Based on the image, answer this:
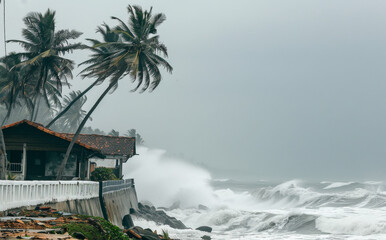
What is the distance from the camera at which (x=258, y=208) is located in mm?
72500

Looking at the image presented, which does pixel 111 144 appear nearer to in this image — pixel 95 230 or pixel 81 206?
pixel 81 206

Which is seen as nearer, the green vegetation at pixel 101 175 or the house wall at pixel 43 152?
the house wall at pixel 43 152

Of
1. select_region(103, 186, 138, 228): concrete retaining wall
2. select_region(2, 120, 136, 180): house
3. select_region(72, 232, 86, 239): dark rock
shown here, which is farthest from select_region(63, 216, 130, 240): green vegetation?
select_region(2, 120, 136, 180): house

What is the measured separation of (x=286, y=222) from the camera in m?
43.1

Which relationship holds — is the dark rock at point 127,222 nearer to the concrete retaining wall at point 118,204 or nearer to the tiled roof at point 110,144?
the concrete retaining wall at point 118,204

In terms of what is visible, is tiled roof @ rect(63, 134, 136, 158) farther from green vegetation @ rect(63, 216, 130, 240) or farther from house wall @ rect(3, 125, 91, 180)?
green vegetation @ rect(63, 216, 130, 240)

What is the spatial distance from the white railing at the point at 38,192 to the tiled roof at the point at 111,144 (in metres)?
17.6

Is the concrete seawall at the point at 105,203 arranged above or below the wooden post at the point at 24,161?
below

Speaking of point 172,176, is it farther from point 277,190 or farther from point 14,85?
point 14,85

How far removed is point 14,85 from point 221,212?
1994cm

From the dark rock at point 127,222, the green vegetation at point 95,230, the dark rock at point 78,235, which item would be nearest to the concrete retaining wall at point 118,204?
the dark rock at point 127,222

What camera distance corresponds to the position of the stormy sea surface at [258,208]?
37406mm

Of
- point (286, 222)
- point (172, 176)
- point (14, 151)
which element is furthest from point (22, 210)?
point (172, 176)

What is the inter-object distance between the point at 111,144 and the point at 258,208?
30.7 meters
